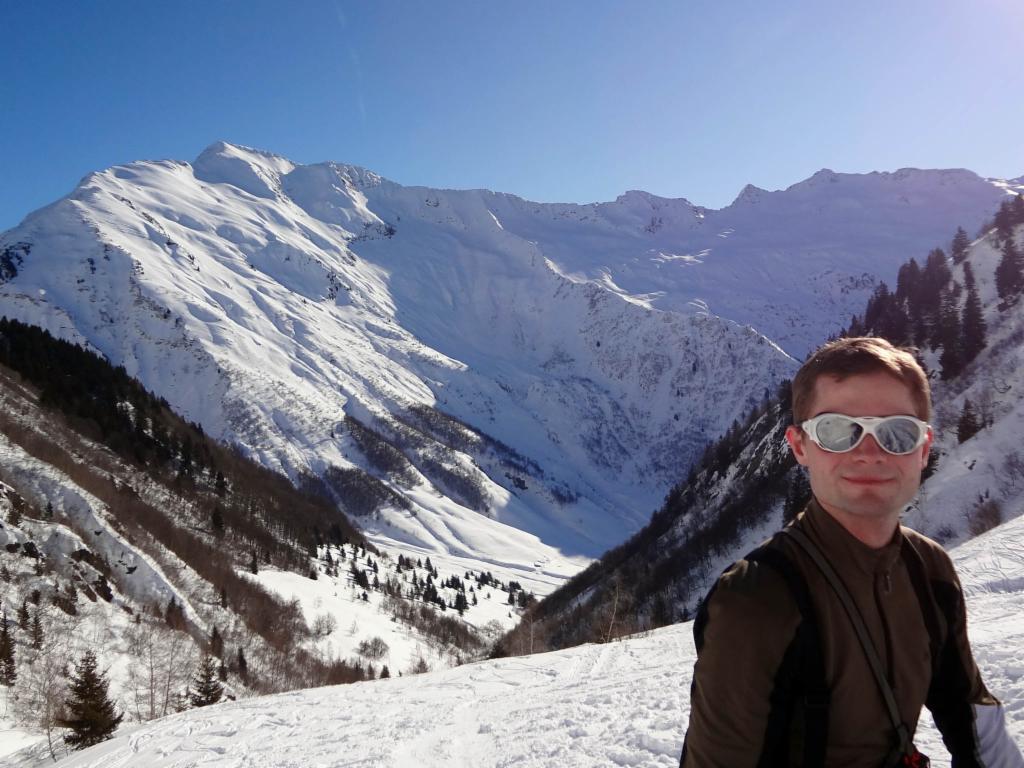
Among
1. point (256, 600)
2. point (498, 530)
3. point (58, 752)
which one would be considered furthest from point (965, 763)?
point (498, 530)

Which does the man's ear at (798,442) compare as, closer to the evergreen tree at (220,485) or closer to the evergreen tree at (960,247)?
the evergreen tree at (220,485)

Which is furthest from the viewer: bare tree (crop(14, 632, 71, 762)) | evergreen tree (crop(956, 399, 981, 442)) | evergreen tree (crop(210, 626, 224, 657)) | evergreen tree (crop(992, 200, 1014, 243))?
evergreen tree (crop(992, 200, 1014, 243))

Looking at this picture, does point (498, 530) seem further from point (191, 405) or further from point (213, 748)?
point (213, 748)

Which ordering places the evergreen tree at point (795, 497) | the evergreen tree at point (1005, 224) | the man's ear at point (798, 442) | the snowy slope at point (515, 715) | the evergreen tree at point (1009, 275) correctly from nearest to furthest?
the man's ear at point (798, 442), the snowy slope at point (515, 715), the evergreen tree at point (795, 497), the evergreen tree at point (1009, 275), the evergreen tree at point (1005, 224)

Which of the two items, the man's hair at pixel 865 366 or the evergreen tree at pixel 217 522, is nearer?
the man's hair at pixel 865 366

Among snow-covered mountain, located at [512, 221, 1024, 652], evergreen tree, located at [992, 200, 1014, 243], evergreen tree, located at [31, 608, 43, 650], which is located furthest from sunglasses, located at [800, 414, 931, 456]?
evergreen tree, located at [992, 200, 1014, 243]

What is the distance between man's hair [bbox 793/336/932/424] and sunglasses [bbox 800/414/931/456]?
12cm

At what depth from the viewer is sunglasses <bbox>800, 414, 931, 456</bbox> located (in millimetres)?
2410

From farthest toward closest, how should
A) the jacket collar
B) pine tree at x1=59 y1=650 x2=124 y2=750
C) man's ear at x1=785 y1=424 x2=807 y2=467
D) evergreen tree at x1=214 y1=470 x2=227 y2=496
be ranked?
evergreen tree at x1=214 y1=470 x2=227 y2=496, pine tree at x1=59 y1=650 x2=124 y2=750, man's ear at x1=785 y1=424 x2=807 y2=467, the jacket collar

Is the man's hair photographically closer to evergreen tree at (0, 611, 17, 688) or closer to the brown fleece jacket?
the brown fleece jacket

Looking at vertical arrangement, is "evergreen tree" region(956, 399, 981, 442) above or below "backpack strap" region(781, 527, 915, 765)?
above

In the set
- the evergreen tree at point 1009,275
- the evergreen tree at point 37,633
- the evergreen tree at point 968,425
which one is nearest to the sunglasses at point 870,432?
the evergreen tree at point 37,633

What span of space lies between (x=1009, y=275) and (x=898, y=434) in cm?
9584

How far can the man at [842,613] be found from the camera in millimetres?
2137
